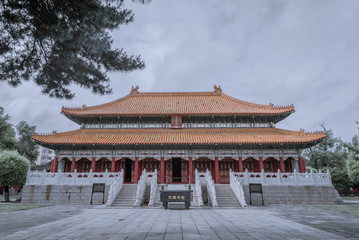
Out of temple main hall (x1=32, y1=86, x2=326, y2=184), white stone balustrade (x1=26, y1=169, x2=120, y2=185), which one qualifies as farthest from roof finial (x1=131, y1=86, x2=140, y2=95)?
white stone balustrade (x1=26, y1=169, x2=120, y2=185)

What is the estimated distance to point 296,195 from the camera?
575 inches

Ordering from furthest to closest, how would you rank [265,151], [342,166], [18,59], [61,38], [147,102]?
[342,166]
[147,102]
[265,151]
[18,59]
[61,38]

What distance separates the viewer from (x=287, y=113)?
782 inches

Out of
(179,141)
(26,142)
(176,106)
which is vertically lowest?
(179,141)

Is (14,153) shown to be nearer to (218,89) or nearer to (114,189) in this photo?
(114,189)

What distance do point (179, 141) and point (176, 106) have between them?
5.79m

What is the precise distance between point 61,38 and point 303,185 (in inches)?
652

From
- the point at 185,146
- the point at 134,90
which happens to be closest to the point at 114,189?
the point at 185,146

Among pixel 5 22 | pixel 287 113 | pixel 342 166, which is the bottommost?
pixel 342 166

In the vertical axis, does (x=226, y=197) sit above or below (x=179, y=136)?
below

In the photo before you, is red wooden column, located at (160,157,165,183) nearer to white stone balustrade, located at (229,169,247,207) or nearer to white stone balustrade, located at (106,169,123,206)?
white stone balustrade, located at (106,169,123,206)

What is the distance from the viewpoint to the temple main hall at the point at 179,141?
59.8ft

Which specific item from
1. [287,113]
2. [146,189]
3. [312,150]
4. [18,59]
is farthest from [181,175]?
[312,150]

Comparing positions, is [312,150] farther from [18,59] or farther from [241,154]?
[18,59]
